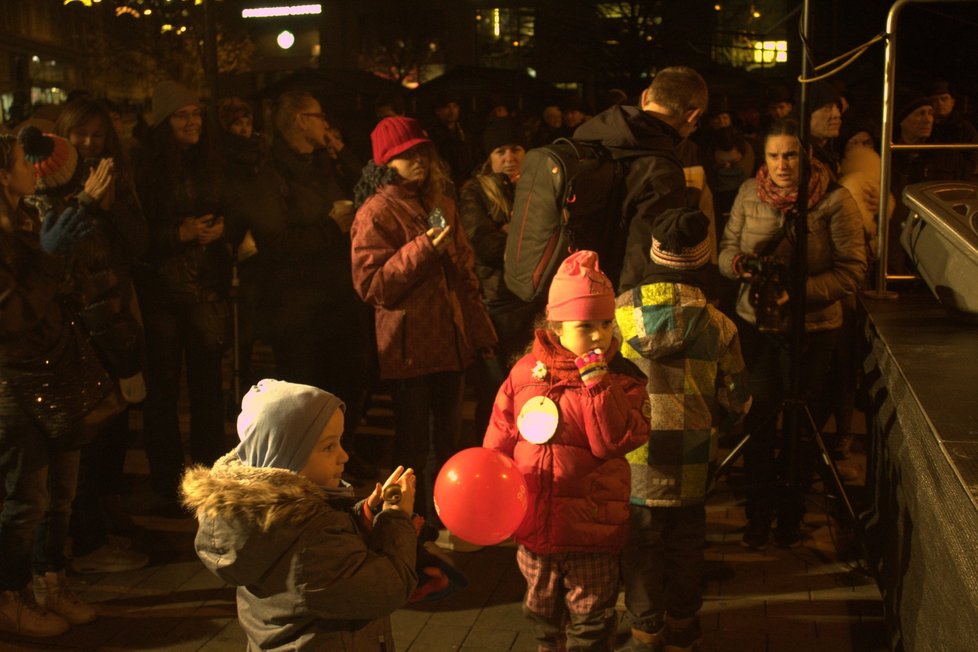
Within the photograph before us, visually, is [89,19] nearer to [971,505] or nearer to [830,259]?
[830,259]

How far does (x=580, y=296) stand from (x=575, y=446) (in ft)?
1.76

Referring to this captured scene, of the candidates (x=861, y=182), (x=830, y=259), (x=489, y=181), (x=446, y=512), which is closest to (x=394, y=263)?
(x=489, y=181)

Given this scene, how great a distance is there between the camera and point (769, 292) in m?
5.42

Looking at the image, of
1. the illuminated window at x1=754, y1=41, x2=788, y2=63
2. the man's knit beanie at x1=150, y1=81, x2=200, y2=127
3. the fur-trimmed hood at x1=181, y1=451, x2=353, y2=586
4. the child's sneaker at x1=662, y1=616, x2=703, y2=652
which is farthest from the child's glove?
the illuminated window at x1=754, y1=41, x2=788, y2=63

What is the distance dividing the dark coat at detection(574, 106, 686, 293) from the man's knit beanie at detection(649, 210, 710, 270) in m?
0.33

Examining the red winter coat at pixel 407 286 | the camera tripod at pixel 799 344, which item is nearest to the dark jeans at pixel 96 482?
the red winter coat at pixel 407 286

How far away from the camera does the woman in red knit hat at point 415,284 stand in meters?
5.31

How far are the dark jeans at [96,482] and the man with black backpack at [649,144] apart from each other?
2.63 meters

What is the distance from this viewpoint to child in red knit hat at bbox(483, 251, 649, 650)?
12.7ft

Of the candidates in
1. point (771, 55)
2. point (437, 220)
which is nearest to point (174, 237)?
point (437, 220)

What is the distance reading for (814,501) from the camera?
6.30 meters

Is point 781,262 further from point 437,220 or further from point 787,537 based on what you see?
point 437,220

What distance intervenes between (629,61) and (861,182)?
23.3 m

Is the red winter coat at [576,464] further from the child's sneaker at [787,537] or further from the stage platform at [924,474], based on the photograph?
the child's sneaker at [787,537]
